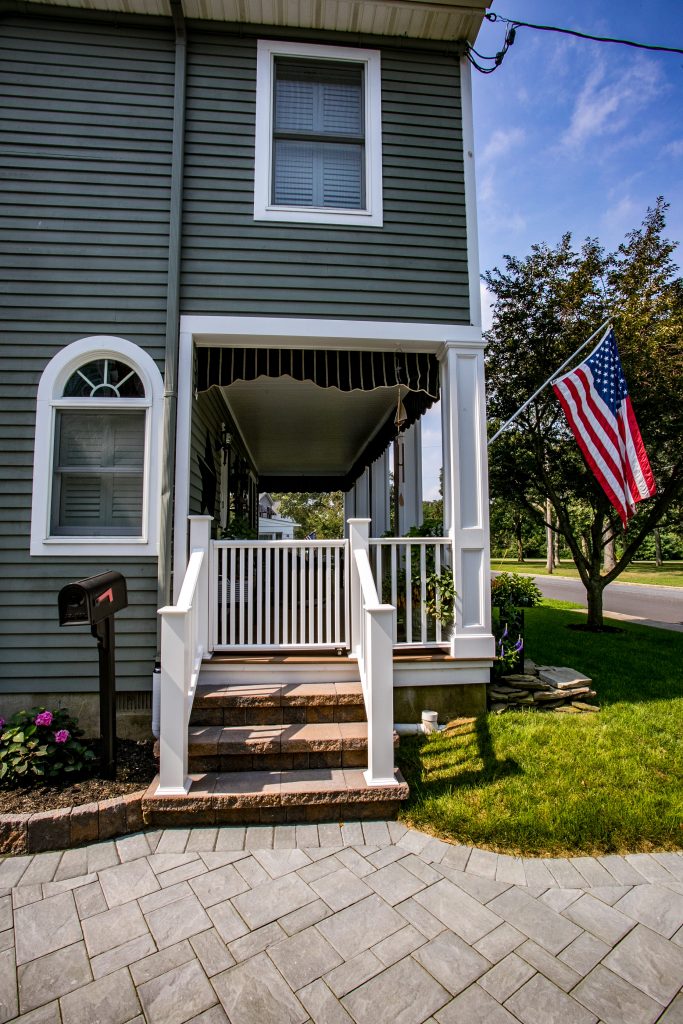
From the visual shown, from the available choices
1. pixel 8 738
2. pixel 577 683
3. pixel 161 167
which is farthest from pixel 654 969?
pixel 161 167

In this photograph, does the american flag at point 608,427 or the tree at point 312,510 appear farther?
the tree at point 312,510

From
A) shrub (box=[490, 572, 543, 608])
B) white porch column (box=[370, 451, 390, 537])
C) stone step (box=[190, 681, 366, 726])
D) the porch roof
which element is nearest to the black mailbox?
stone step (box=[190, 681, 366, 726])

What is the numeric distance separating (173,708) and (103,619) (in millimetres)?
679

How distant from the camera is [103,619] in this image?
2.98 meters

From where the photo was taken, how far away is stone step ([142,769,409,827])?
2700 millimetres

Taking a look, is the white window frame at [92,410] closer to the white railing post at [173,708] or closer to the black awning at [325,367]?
the black awning at [325,367]

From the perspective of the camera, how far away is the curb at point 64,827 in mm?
2510

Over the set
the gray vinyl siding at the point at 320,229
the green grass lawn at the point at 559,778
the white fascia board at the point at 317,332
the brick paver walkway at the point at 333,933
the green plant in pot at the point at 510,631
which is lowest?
the brick paver walkway at the point at 333,933

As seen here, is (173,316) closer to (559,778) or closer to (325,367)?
(325,367)

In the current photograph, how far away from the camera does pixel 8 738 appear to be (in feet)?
9.90

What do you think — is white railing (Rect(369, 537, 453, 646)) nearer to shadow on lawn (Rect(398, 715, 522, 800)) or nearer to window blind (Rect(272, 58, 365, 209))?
shadow on lawn (Rect(398, 715, 522, 800))

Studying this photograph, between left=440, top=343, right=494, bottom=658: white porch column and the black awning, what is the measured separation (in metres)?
0.22

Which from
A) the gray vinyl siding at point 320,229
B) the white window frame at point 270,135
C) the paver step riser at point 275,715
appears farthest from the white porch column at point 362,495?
the paver step riser at point 275,715

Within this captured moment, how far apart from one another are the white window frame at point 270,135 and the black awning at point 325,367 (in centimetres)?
106
